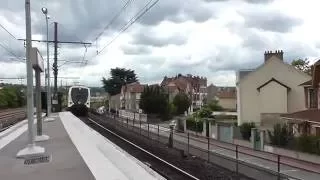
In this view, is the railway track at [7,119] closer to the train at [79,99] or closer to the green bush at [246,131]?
the train at [79,99]

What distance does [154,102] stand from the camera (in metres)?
82.3

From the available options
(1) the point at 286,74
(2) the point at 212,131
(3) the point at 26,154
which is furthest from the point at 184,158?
(1) the point at 286,74

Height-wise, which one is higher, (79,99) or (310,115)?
(79,99)

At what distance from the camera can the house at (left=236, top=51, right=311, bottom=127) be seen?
168 feet

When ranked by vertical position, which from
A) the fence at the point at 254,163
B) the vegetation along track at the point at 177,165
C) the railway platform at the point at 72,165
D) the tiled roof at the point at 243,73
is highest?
the tiled roof at the point at 243,73

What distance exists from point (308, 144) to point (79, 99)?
3180 cm

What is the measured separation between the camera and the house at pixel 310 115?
35.3m

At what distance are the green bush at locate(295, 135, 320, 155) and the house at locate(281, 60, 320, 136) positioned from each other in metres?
2.65

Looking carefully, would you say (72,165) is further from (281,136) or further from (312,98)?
(312,98)

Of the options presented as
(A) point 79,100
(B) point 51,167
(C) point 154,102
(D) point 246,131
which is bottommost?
(D) point 246,131

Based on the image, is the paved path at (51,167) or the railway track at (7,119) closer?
the paved path at (51,167)

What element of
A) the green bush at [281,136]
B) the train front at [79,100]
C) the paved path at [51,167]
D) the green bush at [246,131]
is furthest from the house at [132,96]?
the paved path at [51,167]

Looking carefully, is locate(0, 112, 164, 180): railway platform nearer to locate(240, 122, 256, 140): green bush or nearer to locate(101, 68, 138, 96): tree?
locate(240, 122, 256, 140): green bush

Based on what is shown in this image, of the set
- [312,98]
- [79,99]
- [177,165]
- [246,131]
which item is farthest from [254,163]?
[79,99]
